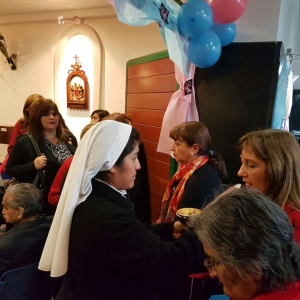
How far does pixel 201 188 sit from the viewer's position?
1495mm

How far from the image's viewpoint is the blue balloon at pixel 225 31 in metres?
1.87

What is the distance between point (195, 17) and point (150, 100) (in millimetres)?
1084

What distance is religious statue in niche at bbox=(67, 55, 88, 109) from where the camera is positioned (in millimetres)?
4395

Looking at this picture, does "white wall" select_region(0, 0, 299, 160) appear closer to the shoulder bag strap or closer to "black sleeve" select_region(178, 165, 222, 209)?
the shoulder bag strap

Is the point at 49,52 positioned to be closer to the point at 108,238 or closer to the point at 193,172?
the point at 193,172

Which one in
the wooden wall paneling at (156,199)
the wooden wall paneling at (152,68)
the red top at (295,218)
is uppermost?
the wooden wall paneling at (152,68)

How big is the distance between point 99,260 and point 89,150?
36cm

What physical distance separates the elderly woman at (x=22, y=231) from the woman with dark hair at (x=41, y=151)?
0.34 metres

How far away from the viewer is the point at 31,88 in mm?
4832

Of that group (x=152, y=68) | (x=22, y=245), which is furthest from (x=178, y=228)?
(x=152, y=68)

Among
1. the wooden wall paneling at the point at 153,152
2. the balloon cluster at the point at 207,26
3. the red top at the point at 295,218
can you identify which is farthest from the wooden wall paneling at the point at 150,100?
the red top at the point at 295,218

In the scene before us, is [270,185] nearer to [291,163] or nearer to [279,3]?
[291,163]

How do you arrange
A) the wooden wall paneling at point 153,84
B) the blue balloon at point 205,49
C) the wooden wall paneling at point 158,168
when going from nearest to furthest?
the blue balloon at point 205,49 < the wooden wall paneling at point 153,84 < the wooden wall paneling at point 158,168

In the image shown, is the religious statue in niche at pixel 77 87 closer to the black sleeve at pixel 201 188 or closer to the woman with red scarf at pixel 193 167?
the woman with red scarf at pixel 193 167
